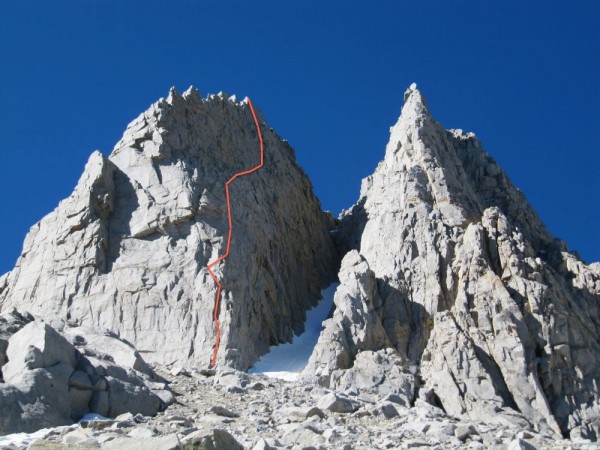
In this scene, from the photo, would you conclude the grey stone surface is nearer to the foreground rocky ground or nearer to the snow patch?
the foreground rocky ground

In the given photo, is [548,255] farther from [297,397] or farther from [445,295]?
[297,397]

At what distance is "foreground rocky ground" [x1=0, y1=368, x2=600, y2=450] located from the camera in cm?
2136

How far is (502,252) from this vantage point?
51.9 meters

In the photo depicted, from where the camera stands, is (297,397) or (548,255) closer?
(297,397)

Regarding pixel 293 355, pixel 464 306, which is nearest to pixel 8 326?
pixel 293 355

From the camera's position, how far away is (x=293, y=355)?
50.9m

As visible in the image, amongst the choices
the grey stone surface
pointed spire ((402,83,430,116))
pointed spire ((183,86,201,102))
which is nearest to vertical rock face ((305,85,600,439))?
pointed spire ((402,83,430,116))

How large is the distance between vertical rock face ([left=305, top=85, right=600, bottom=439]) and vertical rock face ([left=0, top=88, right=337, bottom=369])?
18.4 feet

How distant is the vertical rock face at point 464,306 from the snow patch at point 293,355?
3383 mm

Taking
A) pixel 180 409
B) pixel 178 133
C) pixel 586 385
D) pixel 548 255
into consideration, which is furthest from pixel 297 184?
pixel 180 409

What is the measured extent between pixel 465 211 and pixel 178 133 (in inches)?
723

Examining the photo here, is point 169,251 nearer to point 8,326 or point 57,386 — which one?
point 8,326

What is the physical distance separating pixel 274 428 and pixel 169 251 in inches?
996

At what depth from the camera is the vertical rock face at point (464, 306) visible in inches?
1698
